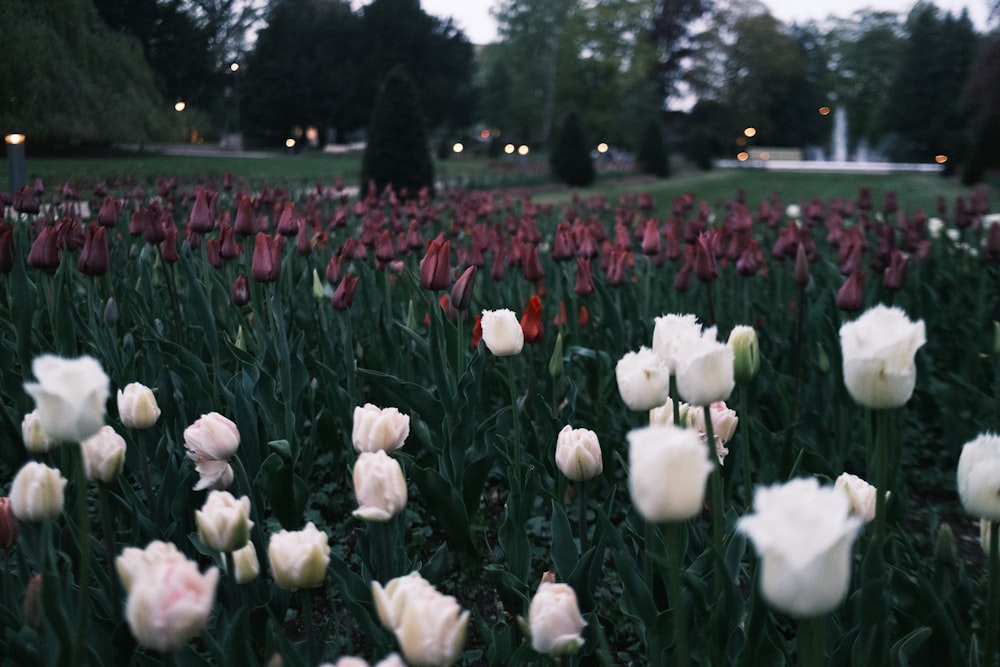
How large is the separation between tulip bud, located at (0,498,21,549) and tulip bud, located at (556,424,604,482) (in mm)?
938

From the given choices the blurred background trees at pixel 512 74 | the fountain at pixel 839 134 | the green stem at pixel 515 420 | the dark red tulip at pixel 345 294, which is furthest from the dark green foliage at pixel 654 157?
the fountain at pixel 839 134

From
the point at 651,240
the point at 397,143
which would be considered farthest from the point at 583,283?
the point at 397,143

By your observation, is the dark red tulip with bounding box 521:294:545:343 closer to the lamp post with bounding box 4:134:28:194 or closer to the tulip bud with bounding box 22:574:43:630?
the tulip bud with bounding box 22:574:43:630

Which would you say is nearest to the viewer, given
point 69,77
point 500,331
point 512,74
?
point 500,331

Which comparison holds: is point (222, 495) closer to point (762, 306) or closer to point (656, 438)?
point (656, 438)

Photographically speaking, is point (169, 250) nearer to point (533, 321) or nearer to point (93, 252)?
point (93, 252)

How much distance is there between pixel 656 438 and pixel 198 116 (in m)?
4.42

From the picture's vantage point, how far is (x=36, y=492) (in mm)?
1159

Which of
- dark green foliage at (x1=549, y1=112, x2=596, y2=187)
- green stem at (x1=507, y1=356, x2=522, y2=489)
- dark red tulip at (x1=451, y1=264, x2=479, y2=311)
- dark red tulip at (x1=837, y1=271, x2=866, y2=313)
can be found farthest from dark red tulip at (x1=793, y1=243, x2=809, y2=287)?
dark green foliage at (x1=549, y1=112, x2=596, y2=187)

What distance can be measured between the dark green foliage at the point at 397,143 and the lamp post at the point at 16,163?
727 centimetres

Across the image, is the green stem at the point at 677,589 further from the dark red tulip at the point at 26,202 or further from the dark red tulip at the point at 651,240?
the dark red tulip at the point at 26,202

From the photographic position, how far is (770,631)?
4.84ft

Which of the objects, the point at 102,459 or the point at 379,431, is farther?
the point at 379,431

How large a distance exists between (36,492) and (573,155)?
802 inches
